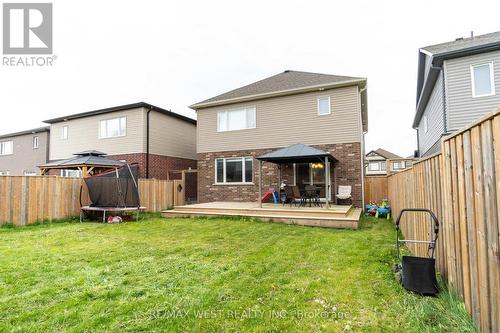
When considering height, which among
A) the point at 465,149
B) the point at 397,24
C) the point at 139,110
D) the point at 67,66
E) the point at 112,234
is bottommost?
the point at 112,234

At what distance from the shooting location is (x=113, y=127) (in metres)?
16.2

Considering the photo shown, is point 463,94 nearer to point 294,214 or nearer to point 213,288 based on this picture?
point 294,214

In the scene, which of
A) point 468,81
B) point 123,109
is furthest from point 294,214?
point 123,109

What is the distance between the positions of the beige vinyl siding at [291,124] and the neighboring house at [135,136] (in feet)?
10.3

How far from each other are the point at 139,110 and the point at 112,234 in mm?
9886

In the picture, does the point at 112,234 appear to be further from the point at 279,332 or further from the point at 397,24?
the point at 397,24

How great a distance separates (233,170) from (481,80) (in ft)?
35.8

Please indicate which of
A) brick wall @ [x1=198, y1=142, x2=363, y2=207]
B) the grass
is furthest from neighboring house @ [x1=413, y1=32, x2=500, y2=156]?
the grass

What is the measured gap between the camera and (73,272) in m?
4.00

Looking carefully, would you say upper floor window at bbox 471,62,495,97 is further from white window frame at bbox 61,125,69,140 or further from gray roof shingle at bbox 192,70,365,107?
white window frame at bbox 61,125,69,140

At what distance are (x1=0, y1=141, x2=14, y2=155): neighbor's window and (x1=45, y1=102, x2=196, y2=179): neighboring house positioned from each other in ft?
23.1

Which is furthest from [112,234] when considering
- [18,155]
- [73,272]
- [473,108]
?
[18,155]

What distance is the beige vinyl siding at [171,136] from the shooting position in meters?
15.7

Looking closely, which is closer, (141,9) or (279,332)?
(279,332)
